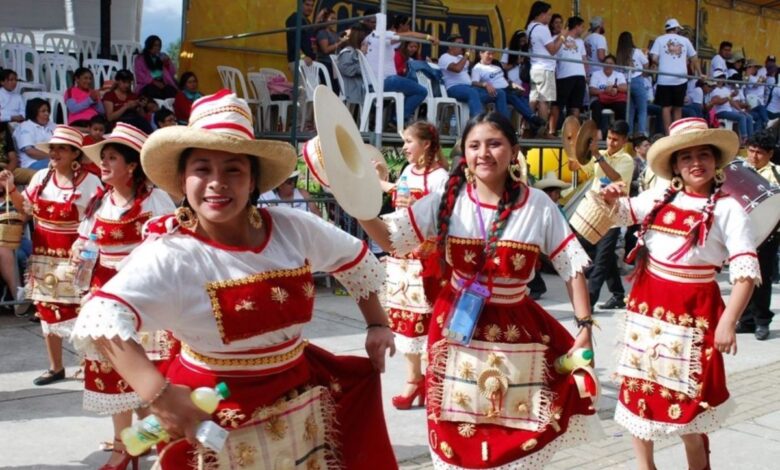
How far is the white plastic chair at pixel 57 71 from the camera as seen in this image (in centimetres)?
1177

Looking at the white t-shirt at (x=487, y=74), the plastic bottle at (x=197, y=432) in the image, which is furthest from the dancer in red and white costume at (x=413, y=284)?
the white t-shirt at (x=487, y=74)

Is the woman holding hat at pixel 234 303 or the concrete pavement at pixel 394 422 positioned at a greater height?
the woman holding hat at pixel 234 303

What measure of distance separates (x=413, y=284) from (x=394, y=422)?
98 cm

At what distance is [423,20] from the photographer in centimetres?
1519

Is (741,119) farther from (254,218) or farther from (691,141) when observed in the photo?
(254,218)

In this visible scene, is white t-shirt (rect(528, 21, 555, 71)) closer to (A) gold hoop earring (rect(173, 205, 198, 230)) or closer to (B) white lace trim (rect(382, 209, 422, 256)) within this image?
(B) white lace trim (rect(382, 209, 422, 256))

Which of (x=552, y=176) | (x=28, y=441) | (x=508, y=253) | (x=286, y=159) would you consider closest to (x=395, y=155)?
(x=552, y=176)

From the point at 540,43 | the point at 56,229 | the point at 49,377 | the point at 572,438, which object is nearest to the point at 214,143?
the point at 572,438

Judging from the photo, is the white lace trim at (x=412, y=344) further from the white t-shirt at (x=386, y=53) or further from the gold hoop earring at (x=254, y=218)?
the white t-shirt at (x=386, y=53)

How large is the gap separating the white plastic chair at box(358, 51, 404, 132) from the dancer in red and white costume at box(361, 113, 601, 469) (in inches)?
270

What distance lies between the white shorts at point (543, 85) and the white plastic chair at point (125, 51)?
599cm

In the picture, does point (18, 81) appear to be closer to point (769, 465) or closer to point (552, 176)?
point (552, 176)

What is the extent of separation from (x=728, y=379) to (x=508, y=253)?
12.7 feet

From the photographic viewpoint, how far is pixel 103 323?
2.30m
